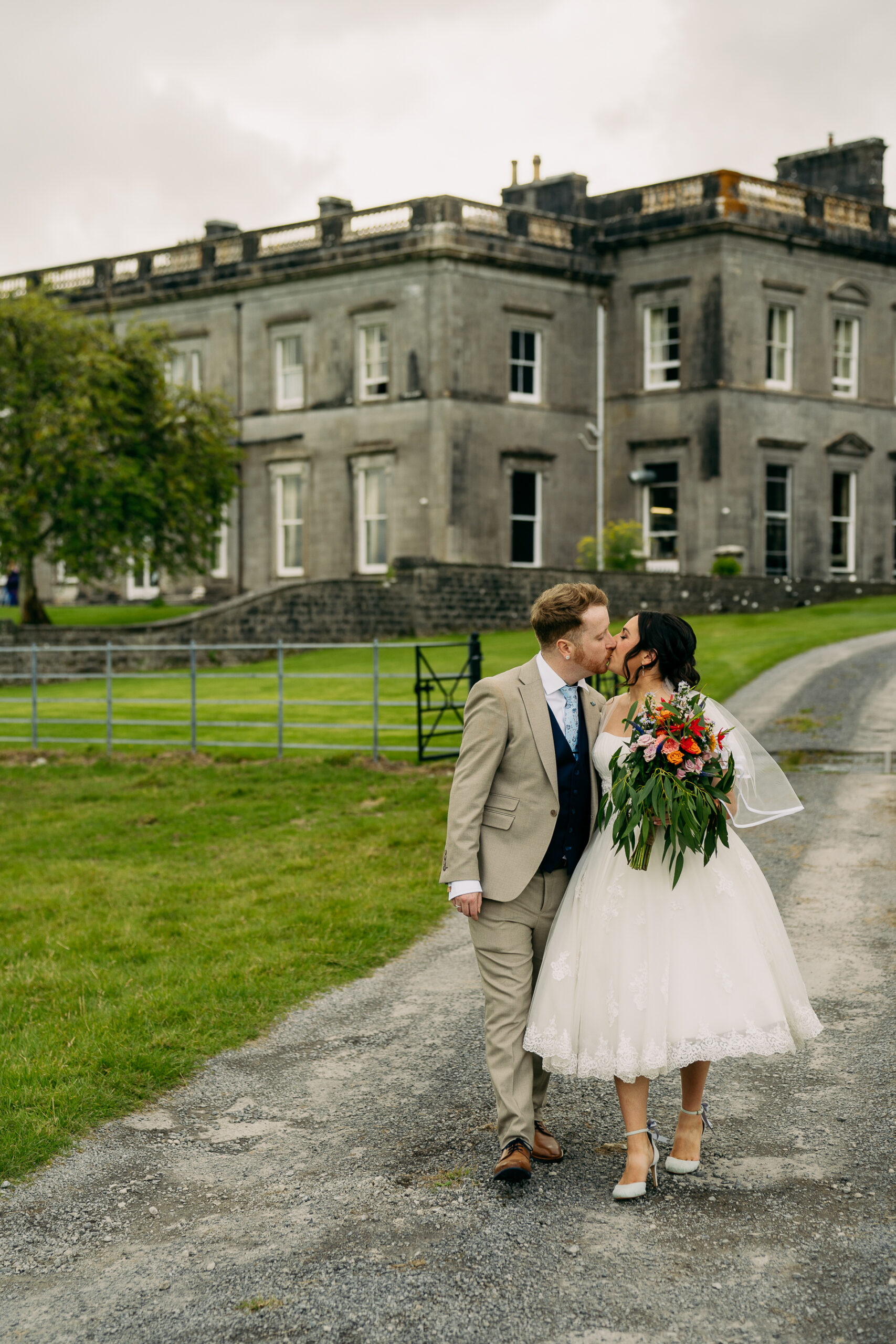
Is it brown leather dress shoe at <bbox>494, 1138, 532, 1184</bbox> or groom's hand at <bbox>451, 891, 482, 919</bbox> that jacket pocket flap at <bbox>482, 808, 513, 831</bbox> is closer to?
groom's hand at <bbox>451, 891, 482, 919</bbox>

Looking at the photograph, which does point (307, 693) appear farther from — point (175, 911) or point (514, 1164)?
point (514, 1164)

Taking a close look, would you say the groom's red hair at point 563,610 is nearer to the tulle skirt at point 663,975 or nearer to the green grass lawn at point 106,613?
the tulle skirt at point 663,975

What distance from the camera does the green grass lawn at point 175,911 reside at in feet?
19.8

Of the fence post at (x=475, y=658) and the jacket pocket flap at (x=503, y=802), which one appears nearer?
the jacket pocket flap at (x=503, y=802)

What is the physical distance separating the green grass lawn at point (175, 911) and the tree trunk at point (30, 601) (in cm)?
1509

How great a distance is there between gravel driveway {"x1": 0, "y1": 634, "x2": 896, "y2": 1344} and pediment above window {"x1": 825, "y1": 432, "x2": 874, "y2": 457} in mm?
31085

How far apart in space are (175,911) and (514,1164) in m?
4.96

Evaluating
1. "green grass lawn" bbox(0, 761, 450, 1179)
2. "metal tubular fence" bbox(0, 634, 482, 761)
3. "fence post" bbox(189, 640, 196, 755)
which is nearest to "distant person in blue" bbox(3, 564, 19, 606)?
"metal tubular fence" bbox(0, 634, 482, 761)

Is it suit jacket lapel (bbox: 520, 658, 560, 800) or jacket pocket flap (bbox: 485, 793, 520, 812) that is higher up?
suit jacket lapel (bbox: 520, 658, 560, 800)

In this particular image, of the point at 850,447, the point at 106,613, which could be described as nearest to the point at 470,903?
the point at 106,613

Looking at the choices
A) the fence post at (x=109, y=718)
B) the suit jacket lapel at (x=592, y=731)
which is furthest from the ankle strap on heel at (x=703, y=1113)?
the fence post at (x=109, y=718)

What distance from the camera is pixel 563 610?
4957 millimetres

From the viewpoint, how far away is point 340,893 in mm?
9492

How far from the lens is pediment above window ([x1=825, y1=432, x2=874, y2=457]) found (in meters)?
35.8
